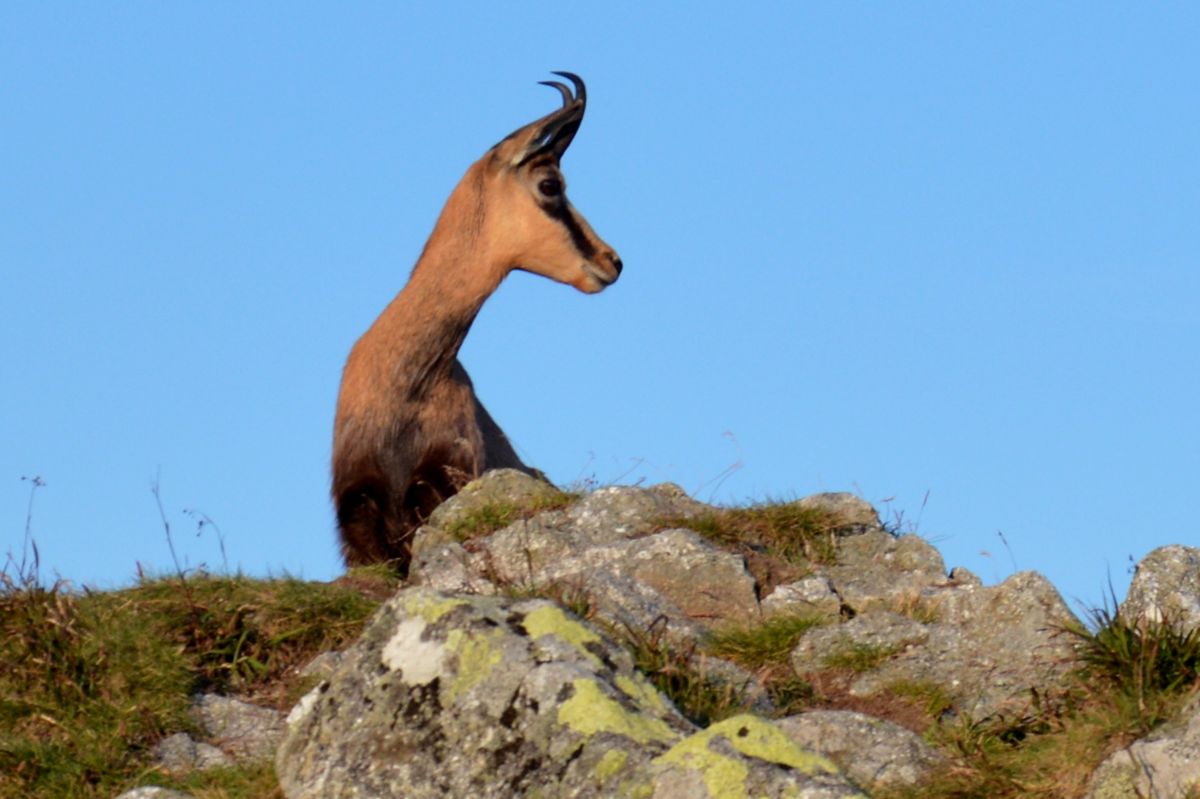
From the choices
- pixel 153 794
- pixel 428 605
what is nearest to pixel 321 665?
pixel 153 794

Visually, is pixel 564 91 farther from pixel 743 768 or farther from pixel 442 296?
pixel 743 768

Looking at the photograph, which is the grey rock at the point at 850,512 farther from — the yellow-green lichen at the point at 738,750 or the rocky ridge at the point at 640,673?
the yellow-green lichen at the point at 738,750

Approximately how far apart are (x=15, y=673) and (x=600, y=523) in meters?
3.13

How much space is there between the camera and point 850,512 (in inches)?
363

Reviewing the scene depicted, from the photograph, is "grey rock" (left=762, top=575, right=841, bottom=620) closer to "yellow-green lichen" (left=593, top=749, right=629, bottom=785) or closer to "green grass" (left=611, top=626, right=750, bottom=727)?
"green grass" (left=611, top=626, right=750, bottom=727)

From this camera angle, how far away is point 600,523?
29.6 feet

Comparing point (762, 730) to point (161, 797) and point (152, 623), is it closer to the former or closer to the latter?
point (161, 797)

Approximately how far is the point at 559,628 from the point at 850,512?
391 centimetres

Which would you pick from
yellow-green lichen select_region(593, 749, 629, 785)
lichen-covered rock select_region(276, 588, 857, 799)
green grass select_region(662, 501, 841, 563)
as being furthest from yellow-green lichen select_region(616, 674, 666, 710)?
green grass select_region(662, 501, 841, 563)

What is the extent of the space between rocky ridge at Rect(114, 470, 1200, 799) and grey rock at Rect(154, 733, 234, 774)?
13 mm

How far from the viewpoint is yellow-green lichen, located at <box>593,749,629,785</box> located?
5062 mm

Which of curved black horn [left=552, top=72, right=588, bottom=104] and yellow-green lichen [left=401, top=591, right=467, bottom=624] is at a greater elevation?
curved black horn [left=552, top=72, right=588, bottom=104]

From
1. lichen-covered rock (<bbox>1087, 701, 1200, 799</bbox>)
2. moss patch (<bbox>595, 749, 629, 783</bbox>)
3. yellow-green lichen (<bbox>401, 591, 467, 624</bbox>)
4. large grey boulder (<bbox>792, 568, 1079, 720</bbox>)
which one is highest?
yellow-green lichen (<bbox>401, 591, 467, 624</bbox>)

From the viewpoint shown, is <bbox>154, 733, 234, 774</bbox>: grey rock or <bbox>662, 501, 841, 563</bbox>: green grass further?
<bbox>662, 501, 841, 563</bbox>: green grass
